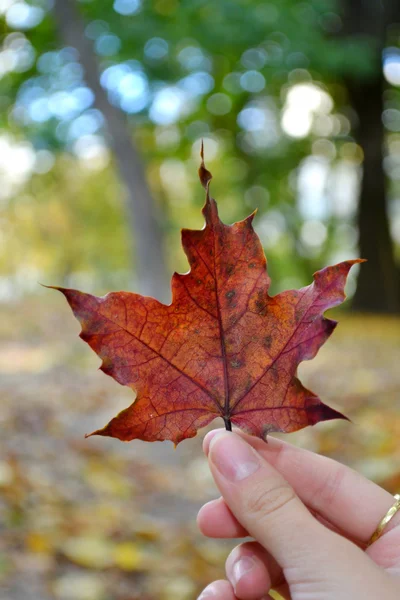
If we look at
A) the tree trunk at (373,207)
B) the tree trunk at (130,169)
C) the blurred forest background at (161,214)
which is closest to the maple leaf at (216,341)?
the blurred forest background at (161,214)

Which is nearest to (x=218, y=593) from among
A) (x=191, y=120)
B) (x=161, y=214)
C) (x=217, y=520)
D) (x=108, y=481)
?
(x=217, y=520)

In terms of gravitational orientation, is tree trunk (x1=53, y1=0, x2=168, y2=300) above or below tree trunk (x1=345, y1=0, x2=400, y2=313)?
below

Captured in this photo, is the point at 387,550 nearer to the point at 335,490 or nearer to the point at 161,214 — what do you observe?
the point at 335,490

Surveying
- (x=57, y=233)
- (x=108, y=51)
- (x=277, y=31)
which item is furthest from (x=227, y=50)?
(x=57, y=233)

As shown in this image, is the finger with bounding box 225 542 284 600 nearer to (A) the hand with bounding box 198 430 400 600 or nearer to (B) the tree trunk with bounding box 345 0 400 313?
(A) the hand with bounding box 198 430 400 600

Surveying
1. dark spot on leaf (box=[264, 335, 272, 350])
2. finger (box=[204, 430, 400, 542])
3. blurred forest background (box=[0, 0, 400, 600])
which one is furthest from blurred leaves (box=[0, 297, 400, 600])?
dark spot on leaf (box=[264, 335, 272, 350])

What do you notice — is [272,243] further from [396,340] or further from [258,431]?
[258,431]

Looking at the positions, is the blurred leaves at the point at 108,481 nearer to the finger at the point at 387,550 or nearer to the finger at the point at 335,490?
the finger at the point at 335,490
